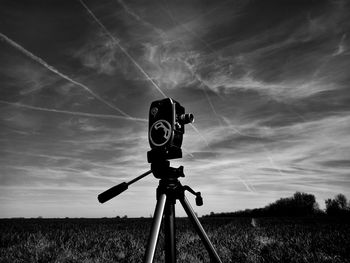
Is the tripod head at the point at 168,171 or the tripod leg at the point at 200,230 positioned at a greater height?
the tripod head at the point at 168,171

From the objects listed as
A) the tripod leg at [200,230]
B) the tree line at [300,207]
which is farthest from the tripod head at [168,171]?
the tree line at [300,207]

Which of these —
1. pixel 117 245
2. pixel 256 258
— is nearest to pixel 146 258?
pixel 256 258

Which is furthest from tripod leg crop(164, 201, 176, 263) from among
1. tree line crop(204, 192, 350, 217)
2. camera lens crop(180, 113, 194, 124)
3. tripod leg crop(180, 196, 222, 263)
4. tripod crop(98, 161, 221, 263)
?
tree line crop(204, 192, 350, 217)

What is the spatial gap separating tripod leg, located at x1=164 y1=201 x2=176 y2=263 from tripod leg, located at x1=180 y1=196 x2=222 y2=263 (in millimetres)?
121

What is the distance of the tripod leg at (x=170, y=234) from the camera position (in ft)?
6.70

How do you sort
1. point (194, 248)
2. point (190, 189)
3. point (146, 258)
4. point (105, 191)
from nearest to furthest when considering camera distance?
point (146, 258) → point (105, 191) → point (190, 189) → point (194, 248)

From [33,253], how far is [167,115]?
3.93 meters

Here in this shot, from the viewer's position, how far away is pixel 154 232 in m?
1.81

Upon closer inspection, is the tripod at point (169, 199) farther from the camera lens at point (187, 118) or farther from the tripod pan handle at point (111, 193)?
the camera lens at point (187, 118)

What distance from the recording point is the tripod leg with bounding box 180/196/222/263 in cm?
214

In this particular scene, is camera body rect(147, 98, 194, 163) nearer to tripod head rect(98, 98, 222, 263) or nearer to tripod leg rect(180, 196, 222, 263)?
tripod head rect(98, 98, 222, 263)

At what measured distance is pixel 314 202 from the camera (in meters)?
72.9

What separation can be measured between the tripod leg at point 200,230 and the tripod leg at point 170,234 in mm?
121

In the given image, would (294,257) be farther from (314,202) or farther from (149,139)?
(314,202)
